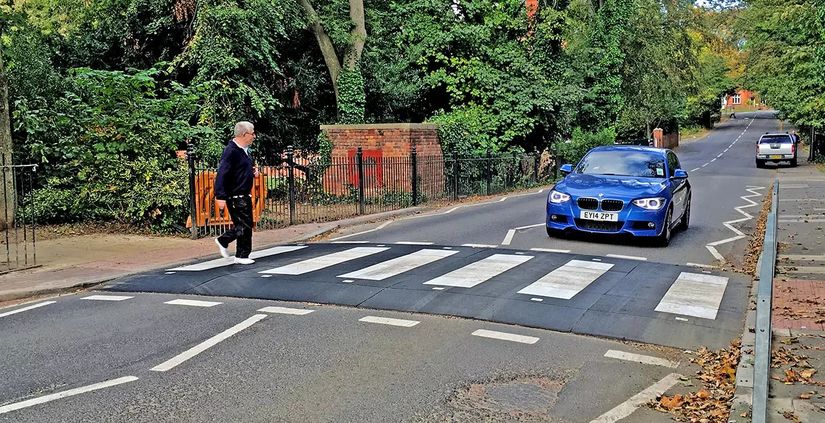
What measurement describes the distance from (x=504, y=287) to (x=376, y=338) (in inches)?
96.2

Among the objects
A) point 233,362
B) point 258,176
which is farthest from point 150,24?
point 233,362

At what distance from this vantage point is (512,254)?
10.7 m

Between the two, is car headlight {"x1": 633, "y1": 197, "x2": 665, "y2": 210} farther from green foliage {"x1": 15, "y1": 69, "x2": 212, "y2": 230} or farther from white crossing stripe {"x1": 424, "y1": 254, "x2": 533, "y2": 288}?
green foliage {"x1": 15, "y1": 69, "x2": 212, "y2": 230}

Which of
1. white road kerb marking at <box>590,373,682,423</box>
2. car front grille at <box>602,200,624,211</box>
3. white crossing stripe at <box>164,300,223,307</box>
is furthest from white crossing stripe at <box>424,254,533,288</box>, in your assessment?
white road kerb marking at <box>590,373,682,423</box>

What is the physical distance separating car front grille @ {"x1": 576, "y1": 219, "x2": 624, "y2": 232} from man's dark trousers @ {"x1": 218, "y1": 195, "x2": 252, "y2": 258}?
17.7 ft

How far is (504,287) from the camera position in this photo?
827 cm

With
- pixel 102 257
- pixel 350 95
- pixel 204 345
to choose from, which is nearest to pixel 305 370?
pixel 204 345

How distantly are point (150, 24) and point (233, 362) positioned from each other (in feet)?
63.3

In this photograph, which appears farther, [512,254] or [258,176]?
[258,176]

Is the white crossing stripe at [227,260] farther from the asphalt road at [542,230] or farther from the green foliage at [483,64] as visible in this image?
the green foliage at [483,64]

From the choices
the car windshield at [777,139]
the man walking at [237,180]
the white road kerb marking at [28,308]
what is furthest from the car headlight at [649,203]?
the car windshield at [777,139]

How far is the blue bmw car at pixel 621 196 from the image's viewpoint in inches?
453

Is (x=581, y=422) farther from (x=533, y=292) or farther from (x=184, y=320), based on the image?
(x=184, y=320)

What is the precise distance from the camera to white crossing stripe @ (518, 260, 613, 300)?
26.3ft
